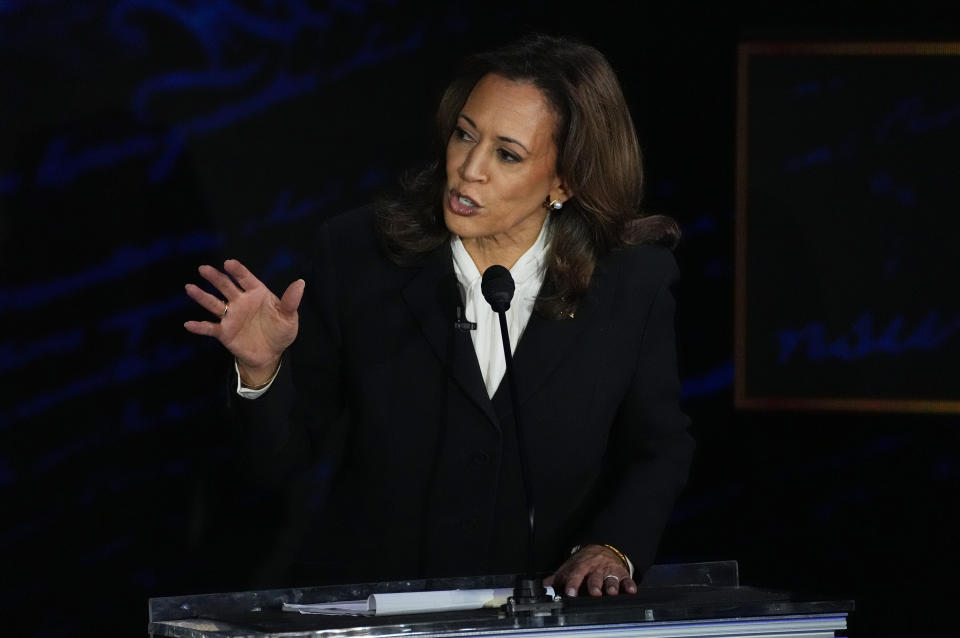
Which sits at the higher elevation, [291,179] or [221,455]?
[291,179]

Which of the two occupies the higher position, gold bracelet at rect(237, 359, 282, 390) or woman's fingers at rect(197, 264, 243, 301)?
woman's fingers at rect(197, 264, 243, 301)

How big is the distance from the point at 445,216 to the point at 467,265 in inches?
4.8

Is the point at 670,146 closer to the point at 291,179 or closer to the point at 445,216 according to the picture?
the point at 291,179

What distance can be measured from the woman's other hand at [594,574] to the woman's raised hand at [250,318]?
551 mm

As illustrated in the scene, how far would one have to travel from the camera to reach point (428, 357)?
8.37ft

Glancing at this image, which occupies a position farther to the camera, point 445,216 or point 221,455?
point 221,455

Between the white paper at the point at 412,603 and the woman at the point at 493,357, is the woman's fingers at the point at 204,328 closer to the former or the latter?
the woman at the point at 493,357

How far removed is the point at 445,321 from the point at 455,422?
7.1 inches

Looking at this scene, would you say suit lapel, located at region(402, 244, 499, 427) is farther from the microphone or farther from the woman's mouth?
the microphone

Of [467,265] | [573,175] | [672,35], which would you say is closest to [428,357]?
[467,265]

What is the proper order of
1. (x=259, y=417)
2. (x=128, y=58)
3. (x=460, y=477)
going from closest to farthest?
1. (x=259, y=417)
2. (x=460, y=477)
3. (x=128, y=58)

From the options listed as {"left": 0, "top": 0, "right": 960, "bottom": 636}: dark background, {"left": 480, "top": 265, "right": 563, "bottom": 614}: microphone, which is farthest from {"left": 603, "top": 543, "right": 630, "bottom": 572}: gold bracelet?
{"left": 0, "top": 0, "right": 960, "bottom": 636}: dark background

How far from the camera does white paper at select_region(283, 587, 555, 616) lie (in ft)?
6.17

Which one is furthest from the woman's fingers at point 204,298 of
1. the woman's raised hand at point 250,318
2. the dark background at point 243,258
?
the dark background at point 243,258
